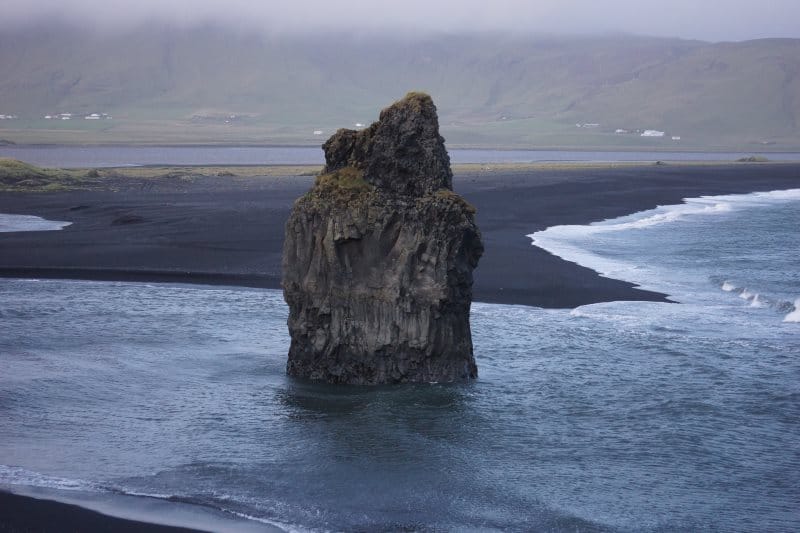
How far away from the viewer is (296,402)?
2172 centimetres

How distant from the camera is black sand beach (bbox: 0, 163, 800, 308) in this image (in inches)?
1419

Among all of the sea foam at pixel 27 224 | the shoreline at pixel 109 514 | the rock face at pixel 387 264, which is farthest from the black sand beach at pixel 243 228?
the shoreline at pixel 109 514

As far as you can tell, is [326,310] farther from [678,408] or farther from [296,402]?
[678,408]

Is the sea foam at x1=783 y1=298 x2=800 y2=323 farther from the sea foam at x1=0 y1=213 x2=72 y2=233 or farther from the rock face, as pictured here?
the sea foam at x1=0 y1=213 x2=72 y2=233

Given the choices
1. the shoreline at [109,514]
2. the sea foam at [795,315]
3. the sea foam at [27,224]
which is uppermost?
the sea foam at [27,224]

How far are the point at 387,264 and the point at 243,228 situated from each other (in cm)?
2625

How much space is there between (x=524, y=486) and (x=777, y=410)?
6946mm

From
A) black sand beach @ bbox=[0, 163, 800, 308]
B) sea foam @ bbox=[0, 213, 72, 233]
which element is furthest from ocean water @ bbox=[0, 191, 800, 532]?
sea foam @ bbox=[0, 213, 72, 233]

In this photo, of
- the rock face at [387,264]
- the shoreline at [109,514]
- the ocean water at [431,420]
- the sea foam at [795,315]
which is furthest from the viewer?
the sea foam at [795,315]

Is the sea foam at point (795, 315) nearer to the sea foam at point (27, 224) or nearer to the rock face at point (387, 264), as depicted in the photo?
the rock face at point (387, 264)

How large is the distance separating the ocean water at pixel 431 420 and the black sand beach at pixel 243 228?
12.5ft

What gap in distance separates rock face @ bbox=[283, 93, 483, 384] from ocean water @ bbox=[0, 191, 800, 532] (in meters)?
0.77

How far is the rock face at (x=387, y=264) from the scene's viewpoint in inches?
877

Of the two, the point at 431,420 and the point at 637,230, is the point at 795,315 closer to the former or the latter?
the point at 431,420
